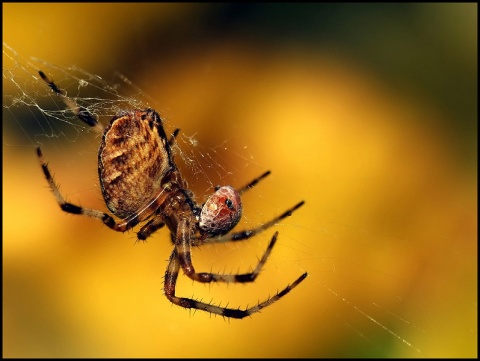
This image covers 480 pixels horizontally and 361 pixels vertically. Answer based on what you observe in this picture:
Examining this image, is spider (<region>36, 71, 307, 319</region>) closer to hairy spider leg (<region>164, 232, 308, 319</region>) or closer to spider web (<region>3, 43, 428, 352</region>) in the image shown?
hairy spider leg (<region>164, 232, 308, 319</region>)

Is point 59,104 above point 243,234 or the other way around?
the other way around

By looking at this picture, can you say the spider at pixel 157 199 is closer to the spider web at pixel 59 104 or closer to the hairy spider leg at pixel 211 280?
the hairy spider leg at pixel 211 280

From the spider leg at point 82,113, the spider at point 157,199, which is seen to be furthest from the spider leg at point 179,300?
the spider leg at point 82,113

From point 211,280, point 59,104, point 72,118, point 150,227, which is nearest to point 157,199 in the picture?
point 150,227

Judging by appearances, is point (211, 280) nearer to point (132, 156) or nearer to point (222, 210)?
point (222, 210)

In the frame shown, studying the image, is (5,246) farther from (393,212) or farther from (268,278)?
(393,212)

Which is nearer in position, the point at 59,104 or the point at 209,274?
the point at 209,274

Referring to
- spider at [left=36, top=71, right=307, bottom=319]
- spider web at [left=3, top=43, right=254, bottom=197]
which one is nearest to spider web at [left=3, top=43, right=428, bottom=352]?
spider web at [left=3, top=43, right=254, bottom=197]
